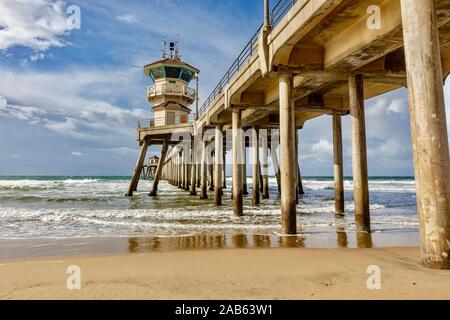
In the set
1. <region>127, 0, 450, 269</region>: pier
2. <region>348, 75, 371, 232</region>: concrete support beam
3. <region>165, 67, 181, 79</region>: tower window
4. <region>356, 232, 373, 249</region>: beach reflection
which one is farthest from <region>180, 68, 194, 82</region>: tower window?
<region>356, 232, 373, 249</region>: beach reflection

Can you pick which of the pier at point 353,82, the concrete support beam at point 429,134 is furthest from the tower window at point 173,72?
the concrete support beam at point 429,134

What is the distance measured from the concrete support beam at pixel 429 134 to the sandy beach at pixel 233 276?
440mm

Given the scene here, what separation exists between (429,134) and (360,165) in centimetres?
473

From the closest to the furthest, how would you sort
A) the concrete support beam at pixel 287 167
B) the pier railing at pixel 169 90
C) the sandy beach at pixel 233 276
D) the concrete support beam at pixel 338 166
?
the sandy beach at pixel 233 276 < the concrete support beam at pixel 287 167 < the concrete support beam at pixel 338 166 < the pier railing at pixel 169 90

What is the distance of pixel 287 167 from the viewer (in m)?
7.94

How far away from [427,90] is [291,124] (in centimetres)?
454

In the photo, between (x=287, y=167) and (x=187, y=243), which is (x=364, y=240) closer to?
(x=287, y=167)

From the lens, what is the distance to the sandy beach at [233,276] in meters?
3.31

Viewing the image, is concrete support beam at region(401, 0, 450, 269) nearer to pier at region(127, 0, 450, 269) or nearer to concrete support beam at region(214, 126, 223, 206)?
pier at region(127, 0, 450, 269)

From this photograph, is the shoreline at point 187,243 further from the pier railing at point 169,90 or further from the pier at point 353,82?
the pier railing at point 169,90

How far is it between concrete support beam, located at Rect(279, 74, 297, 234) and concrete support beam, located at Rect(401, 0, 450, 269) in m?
4.07

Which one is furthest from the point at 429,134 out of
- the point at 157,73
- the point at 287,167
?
the point at 157,73

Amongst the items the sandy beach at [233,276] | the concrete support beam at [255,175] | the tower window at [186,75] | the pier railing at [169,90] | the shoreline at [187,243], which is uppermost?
the tower window at [186,75]
